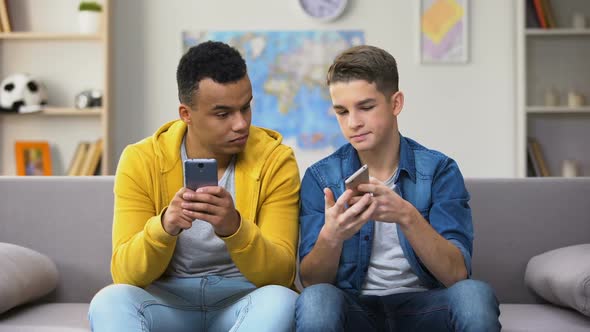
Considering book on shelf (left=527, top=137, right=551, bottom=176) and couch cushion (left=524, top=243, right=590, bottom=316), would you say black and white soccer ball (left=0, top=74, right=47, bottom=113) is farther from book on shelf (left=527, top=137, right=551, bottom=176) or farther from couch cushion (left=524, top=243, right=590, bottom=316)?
couch cushion (left=524, top=243, right=590, bottom=316)

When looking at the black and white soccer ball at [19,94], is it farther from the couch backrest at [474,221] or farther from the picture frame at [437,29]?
the couch backrest at [474,221]

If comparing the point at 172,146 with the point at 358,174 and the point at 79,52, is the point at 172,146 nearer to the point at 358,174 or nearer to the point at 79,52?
the point at 358,174

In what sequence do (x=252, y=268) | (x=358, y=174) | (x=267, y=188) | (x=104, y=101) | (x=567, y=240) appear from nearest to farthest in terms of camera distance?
(x=358, y=174) < (x=252, y=268) < (x=267, y=188) < (x=567, y=240) < (x=104, y=101)

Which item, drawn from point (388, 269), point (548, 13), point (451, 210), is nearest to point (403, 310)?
point (388, 269)

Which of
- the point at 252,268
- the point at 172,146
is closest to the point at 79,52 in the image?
the point at 172,146

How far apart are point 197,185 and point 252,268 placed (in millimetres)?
232

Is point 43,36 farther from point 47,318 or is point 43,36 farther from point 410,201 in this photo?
Result: point 410,201

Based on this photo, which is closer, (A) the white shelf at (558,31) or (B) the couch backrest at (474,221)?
(B) the couch backrest at (474,221)

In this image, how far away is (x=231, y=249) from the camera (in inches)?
70.7

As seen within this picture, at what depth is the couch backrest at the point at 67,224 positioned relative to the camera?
236 cm

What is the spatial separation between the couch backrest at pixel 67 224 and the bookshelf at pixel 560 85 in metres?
3.05

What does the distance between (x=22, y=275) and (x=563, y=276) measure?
134cm

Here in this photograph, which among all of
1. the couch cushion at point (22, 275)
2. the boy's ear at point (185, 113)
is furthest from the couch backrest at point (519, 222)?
the couch cushion at point (22, 275)

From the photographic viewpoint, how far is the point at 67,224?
2.38m
